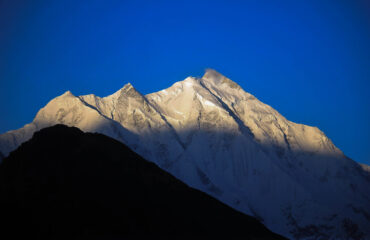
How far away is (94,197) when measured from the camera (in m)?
106

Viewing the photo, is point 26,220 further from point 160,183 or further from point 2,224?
point 160,183

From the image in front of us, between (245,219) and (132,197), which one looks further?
(245,219)

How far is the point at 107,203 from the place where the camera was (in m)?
106

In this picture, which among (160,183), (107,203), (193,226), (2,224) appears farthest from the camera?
(160,183)

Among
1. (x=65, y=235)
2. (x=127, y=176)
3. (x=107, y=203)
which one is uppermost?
(x=127, y=176)

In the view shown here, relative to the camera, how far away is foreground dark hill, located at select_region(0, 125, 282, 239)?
Answer: 96.4m

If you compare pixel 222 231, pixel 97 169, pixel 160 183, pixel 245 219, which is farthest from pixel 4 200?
pixel 245 219

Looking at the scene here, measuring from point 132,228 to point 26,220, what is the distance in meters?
18.6

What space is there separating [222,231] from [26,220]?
40170mm

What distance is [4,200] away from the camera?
96938 millimetres

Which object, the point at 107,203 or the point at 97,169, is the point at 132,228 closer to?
the point at 107,203

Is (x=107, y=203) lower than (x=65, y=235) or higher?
higher

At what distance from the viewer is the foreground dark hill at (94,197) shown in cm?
9644

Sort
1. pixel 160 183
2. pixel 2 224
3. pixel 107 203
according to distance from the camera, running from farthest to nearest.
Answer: pixel 160 183 < pixel 107 203 < pixel 2 224
